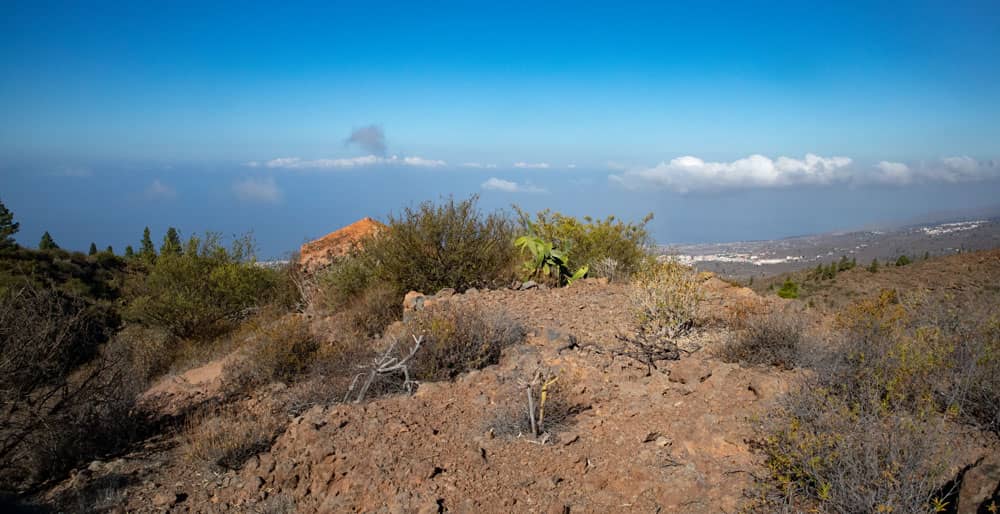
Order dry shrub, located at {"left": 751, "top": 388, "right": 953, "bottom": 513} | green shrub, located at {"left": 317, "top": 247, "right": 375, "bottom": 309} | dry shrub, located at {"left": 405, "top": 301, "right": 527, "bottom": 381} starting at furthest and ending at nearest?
green shrub, located at {"left": 317, "top": 247, "right": 375, "bottom": 309}
dry shrub, located at {"left": 405, "top": 301, "right": 527, "bottom": 381}
dry shrub, located at {"left": 751, "top": 388, "right": 953, "bottom": 513}

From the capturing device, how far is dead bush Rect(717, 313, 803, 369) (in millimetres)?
5855

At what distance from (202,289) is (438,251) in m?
8.48

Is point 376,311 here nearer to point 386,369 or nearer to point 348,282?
point 348,282

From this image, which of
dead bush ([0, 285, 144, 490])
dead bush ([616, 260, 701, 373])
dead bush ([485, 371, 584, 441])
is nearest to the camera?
dead bush ([485, 371, 584, 441])

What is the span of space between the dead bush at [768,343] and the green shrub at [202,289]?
13210mm

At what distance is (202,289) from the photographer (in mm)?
15797

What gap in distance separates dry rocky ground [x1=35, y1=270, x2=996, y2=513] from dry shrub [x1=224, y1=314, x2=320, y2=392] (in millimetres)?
1337

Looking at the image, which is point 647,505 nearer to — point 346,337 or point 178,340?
point 346,337

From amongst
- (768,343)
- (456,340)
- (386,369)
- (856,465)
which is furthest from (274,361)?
(856,465)

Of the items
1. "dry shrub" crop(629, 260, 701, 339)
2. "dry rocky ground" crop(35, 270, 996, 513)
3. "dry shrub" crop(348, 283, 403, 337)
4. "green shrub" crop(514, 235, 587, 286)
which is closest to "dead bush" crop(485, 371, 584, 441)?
"dry rocky ground" crop(35, 270, 996, 513)

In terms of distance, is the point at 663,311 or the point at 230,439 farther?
the point at 663,311

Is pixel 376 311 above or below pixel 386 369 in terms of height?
below

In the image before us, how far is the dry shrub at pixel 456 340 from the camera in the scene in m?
6.62

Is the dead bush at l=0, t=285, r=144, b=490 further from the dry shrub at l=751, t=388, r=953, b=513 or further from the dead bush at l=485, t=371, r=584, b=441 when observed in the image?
the dry shrub at l=751, t=388, r=953, b=513
